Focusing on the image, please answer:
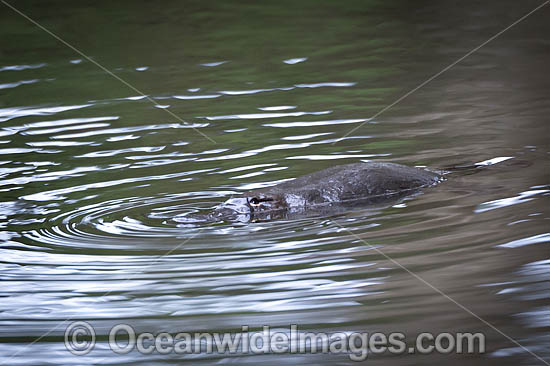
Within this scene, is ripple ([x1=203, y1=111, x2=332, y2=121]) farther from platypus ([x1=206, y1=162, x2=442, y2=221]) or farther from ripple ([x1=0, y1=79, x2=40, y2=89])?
ripple ([x1=0, y1=79, x2=40, y2=89])

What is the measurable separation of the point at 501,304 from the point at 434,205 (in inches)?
70.9

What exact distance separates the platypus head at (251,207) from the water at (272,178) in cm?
22

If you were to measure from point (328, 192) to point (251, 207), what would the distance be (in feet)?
1.89

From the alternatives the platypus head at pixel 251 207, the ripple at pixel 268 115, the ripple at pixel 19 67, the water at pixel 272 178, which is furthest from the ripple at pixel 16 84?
the platypus head at pixel 251 207

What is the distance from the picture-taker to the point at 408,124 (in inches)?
344

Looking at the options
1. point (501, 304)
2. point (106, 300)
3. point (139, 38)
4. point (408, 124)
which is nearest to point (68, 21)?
point (139, 38)

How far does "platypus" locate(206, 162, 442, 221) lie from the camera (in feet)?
20.5

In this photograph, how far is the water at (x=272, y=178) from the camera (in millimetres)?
4574

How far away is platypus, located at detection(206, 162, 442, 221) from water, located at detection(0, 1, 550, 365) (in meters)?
0.21

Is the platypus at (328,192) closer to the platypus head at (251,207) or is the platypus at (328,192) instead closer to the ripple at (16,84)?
the platypus head at (251,207)

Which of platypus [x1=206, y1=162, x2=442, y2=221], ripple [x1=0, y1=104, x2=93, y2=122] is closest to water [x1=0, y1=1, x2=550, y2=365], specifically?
ripple [x1=0, y1=104, x2=93, y2=122]

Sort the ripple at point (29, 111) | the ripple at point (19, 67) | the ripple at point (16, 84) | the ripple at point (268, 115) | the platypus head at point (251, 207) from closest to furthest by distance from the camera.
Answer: the platypus head at point (251, 207)
the ripple at point (268, 115)
the ripple at point (29, 111)
the ripple at point (16, 84)
the ripple at point (19, 67)

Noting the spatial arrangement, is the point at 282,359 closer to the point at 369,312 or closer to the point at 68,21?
the point at 369,312

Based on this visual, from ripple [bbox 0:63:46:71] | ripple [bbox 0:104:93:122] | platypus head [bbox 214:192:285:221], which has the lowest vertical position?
platypus head [bbox 214:192:285:221]
